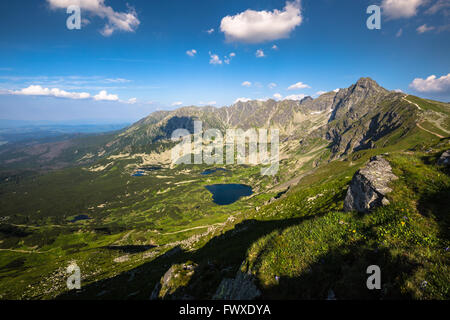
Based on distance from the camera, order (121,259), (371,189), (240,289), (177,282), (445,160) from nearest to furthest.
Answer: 1. (240,289)
2. (371,189)
3. (445,160)
4. (177,282)
5. (121,259)

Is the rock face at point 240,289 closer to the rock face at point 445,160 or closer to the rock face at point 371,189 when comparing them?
the rock face at point 371,189

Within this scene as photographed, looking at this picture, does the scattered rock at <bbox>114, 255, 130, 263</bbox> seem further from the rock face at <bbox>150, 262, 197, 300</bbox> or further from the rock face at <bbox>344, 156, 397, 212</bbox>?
the rock face at <bbox>344, 156, 397, 212</bbox>

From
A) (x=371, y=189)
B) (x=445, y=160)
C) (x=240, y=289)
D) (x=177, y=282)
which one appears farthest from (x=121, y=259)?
(x=445, y=160)

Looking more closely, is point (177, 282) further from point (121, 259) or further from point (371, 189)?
point (121, 259)

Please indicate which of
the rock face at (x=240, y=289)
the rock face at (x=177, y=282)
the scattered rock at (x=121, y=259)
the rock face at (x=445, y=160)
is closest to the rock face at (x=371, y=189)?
the rock face at (x=445, y=160)

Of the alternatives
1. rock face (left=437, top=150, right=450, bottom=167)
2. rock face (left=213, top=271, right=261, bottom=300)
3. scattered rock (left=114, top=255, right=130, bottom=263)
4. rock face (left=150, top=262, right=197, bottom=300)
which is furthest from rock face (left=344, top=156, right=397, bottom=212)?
scattered rock (left=114, top=255, right=130, bottom=263)
